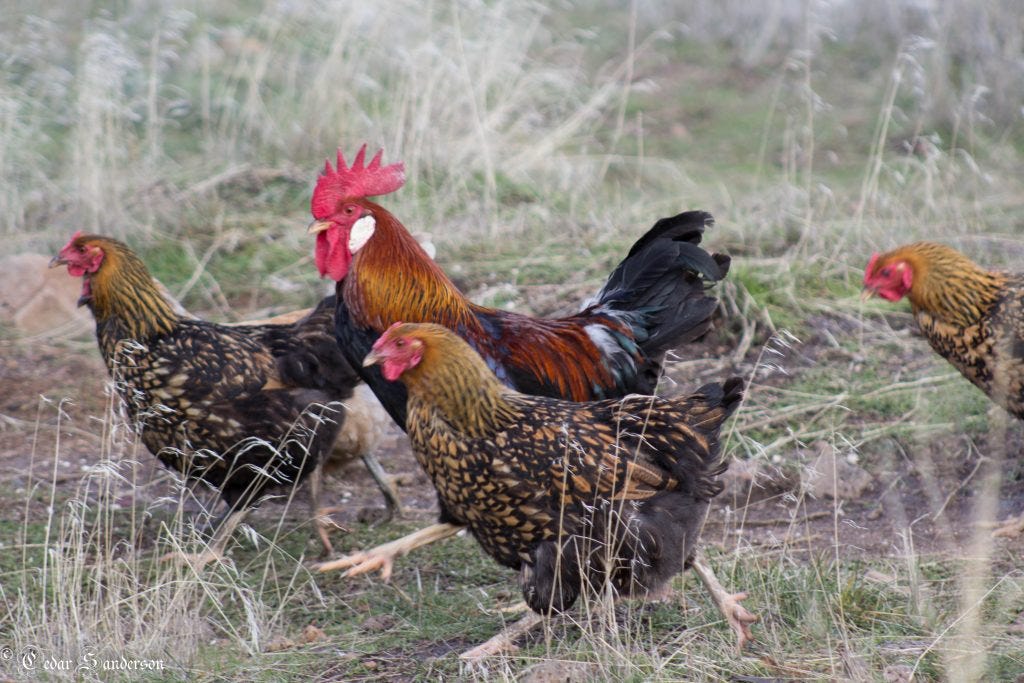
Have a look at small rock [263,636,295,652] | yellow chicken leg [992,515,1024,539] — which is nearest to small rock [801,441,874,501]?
yellow chicken leg [992,515,1024,539]

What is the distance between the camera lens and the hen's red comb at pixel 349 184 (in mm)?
4719

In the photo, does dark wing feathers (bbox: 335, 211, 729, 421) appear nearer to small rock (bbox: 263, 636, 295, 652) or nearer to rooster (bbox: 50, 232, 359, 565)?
rooster (bbox: 50, 232, 359, 565)

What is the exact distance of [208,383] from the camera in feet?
15.8

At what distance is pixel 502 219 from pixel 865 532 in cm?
397

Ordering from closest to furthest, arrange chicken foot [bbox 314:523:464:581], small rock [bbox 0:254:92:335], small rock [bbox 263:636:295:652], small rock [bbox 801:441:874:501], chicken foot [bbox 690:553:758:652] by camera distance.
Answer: chicken foot [bbox 690:553:758:652] < small rock [bbox 263:636:295:652] < chicken foot [bbox 314:523:464:581] < small rock [bbox 801:441:874:501] < small rock [bbox 0:254:92:335]

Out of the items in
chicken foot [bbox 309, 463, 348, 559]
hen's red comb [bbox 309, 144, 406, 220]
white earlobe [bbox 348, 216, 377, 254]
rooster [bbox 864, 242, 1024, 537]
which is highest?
hen's red comb [bbox 309, 144, 406, 220]

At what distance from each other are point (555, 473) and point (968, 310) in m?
2.37

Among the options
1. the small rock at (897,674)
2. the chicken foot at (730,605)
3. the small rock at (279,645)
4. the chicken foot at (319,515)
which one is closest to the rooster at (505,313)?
the chicken foot at (319,515)

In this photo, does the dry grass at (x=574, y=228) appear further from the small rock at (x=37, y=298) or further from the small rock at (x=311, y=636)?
the small rock at (x=37, y=298)

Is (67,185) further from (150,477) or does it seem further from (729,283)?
(729,283)

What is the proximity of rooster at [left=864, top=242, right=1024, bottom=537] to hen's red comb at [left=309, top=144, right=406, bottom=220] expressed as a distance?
2.36 metres

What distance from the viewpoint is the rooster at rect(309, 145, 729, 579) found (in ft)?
15.2

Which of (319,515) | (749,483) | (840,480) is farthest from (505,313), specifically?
(840,480)

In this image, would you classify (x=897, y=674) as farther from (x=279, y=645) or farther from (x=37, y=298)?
(x=37, y=298)
